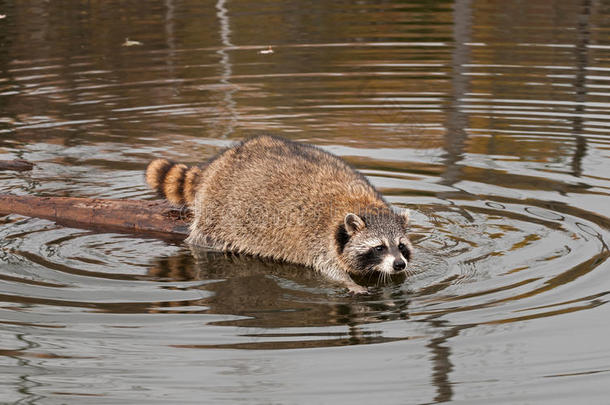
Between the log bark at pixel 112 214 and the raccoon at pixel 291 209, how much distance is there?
0.58ft

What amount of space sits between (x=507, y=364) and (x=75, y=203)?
15.4ft

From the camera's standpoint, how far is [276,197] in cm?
865

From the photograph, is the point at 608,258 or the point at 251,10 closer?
the point at 608,258

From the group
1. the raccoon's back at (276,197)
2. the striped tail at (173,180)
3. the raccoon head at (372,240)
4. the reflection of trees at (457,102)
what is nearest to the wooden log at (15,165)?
the striped tail at (173,180)

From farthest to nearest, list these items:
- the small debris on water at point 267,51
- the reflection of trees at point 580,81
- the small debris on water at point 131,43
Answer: the small debris on water at point 267,51 < the small debris on water at point 131,43 < the reflection of trees at point 580,81

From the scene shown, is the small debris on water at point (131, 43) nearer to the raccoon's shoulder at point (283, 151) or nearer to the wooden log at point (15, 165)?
the wooden log at point (15, 165)

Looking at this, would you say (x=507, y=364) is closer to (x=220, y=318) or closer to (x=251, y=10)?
(x=220, y=318)

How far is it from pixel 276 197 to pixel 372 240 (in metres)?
1.04

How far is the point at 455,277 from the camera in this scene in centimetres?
773

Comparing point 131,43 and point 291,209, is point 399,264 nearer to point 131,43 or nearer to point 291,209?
point 291,209

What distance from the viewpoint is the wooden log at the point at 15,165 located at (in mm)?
11383

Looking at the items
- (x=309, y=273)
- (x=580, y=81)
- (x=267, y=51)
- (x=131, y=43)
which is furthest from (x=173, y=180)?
(x=131, y=43)

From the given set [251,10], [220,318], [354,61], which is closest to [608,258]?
[220,318]

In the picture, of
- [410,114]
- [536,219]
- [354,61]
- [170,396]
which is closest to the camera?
[170,396]
